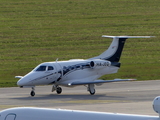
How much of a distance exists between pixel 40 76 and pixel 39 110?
69.2ft

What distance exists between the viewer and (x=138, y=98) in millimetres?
30281

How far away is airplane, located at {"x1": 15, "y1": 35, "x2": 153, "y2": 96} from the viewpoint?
106 feet

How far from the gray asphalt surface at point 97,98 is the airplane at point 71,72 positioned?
850mm

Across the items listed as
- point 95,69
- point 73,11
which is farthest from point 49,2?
point 95,69

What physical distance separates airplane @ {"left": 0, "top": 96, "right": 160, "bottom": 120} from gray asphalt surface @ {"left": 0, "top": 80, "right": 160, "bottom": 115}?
13002 millimetres

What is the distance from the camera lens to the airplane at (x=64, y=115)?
9.81m

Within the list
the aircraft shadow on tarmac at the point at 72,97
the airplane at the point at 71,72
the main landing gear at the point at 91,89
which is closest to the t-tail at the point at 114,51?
the airplane at the point at 71,72

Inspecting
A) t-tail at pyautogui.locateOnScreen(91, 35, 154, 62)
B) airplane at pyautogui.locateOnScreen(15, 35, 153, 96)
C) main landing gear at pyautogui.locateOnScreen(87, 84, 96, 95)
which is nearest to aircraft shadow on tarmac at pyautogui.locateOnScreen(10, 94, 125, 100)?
main landing gear at pyautogui.locateOnScreen(87, 84, 96, 95)

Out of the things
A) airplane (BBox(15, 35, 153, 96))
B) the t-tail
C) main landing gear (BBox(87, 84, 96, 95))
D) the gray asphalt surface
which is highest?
the t-tail

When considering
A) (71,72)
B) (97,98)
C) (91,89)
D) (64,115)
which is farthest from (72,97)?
(64,115)

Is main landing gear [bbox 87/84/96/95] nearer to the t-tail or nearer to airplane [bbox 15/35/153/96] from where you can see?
airplane [bbox 15/35/153/96]

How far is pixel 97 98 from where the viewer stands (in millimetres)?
31000

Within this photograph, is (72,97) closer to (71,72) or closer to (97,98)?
(97,98)

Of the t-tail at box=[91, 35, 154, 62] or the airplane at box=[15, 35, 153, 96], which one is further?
the t-tail at box=[91, 35, 154, 62]
